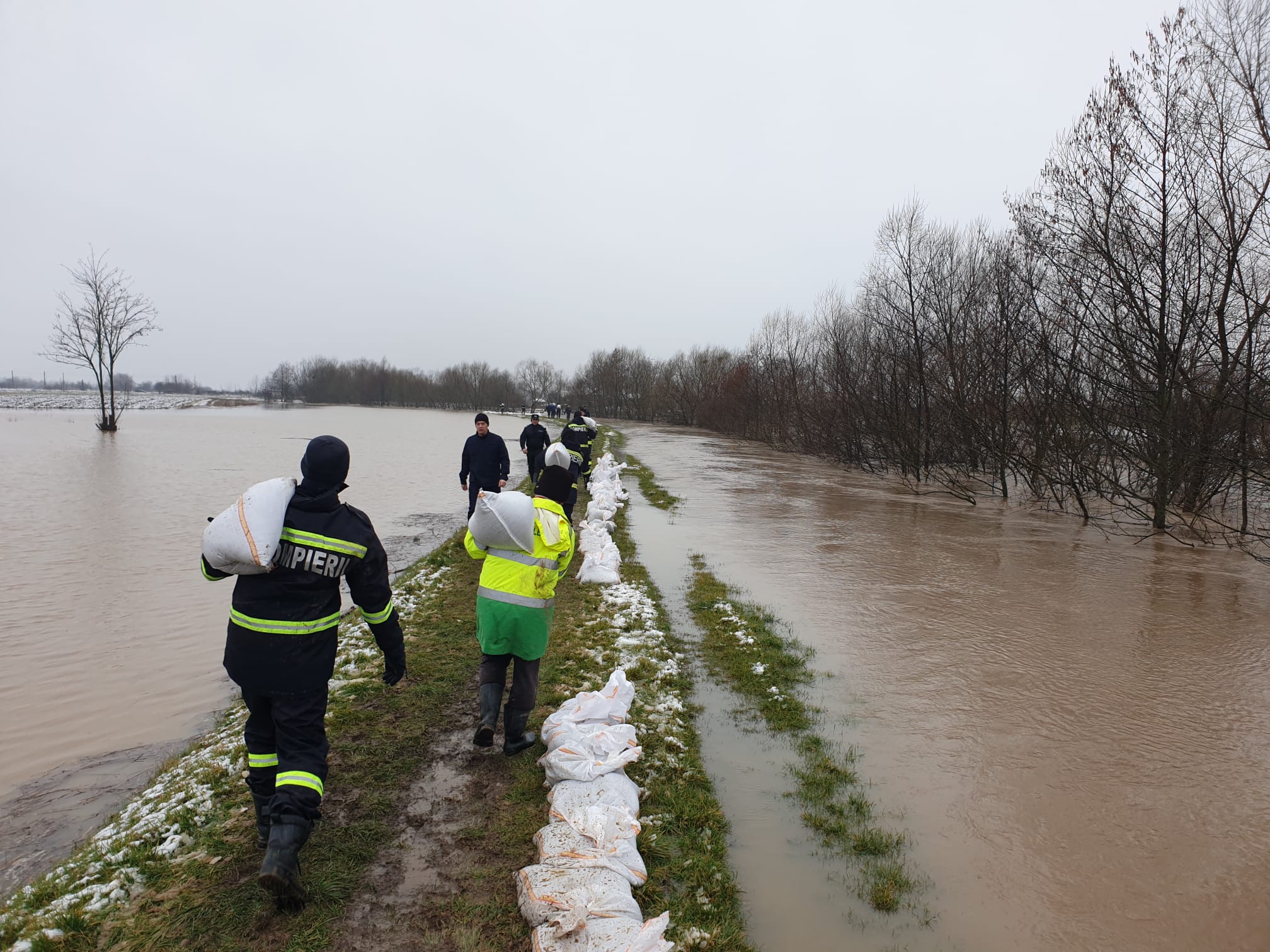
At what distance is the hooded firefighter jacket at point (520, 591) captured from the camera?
4.00 metres

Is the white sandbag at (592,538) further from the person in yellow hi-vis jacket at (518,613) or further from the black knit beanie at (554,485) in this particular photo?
the person in yellow hi-vis jacket at (518,613)

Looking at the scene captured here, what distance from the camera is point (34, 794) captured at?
4238mm

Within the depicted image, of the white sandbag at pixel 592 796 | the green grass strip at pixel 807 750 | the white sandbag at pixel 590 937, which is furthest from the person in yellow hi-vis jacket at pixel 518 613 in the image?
the green grass strip at pixel 807 750

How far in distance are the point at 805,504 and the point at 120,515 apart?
15.7m

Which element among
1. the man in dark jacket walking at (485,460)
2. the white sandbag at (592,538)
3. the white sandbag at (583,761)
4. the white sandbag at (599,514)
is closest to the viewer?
the white sandbag at (583,761)

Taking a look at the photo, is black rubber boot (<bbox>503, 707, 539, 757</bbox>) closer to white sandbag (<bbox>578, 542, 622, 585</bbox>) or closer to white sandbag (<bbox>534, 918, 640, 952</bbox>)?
white sandbag (<bbox>534, 918, 640, 952</bbox>)

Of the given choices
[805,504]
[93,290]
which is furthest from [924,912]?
[93,290]

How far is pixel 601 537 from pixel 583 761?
6261mm

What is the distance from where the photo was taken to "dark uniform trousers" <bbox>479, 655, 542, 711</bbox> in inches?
165

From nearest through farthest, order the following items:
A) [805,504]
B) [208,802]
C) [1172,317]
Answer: [208,802] → [1172,317] → [805,504]

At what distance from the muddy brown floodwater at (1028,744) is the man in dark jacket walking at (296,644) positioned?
2191 millimetres

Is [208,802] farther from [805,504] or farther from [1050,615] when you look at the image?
[805,504]

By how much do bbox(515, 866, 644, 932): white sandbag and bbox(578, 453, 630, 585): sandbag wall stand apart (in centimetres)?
563

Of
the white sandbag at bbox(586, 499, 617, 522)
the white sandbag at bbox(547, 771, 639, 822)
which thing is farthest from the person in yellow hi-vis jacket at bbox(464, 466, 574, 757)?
the white sandbag at bbox(586, 499, 617, 522)
